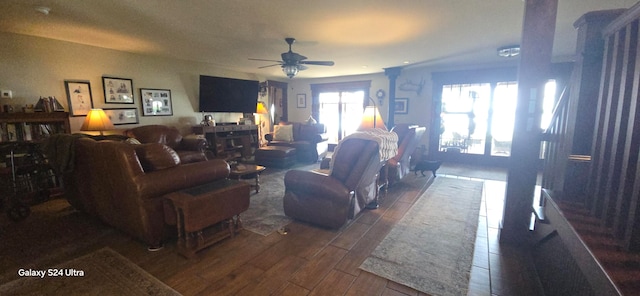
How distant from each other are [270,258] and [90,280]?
1.25m

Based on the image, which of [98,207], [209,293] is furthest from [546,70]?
[98,207]

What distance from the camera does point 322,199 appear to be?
2547 millimetres

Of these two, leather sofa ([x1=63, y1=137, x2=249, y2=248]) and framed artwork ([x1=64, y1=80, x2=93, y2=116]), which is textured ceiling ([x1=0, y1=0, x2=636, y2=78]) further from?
leather sofa ([x1=63, y1=137, x2=249, y2=248])

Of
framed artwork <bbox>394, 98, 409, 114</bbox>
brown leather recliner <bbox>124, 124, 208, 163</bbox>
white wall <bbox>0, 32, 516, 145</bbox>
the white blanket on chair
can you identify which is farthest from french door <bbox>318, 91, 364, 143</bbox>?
the white blanket on chair

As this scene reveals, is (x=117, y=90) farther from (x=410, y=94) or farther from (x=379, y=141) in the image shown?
(x=410, y=94)

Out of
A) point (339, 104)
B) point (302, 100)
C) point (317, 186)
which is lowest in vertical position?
point (317, 186)

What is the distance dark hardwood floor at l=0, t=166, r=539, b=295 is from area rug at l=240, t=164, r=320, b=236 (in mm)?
142

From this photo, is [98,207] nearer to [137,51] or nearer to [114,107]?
[114,107]

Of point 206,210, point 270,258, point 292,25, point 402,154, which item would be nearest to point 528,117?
point 402,154

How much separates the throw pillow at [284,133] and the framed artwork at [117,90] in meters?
2.89

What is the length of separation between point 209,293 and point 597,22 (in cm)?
296

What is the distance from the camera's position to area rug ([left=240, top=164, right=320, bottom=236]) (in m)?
2.64

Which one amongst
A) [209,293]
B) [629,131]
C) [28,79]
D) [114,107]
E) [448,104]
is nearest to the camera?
[629,131]

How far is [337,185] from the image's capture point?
246cm
